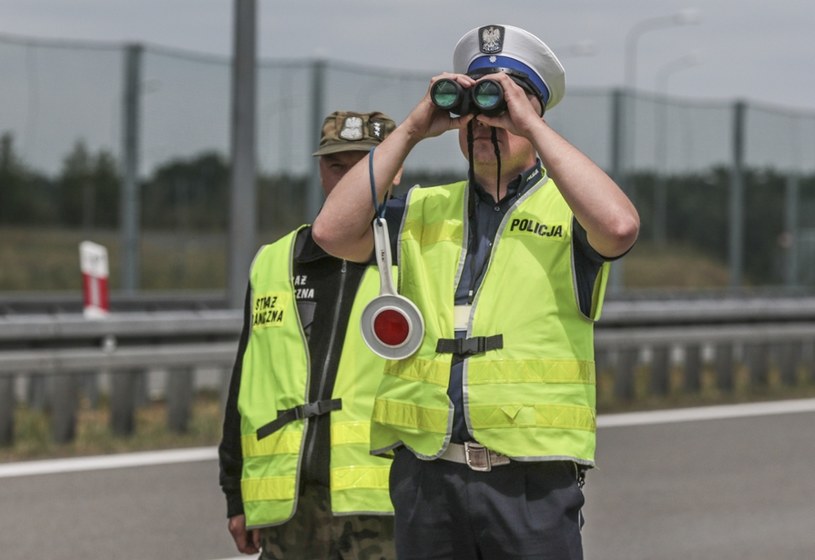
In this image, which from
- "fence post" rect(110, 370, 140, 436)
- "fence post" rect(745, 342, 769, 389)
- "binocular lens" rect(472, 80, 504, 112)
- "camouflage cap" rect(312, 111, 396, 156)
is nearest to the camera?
"binocular lens" rect(472, 80, 504, 112)

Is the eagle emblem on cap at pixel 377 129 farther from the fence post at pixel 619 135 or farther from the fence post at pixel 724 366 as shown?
the fence post at pixel 619 135

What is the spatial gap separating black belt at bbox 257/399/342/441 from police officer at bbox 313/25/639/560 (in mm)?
585

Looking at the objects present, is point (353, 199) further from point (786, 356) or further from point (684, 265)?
point (684, 265)

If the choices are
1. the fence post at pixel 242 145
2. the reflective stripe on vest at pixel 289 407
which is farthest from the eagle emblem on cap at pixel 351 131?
the fence post at pixel 242 145

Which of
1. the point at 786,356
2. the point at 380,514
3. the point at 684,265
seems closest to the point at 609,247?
the point at 380,514

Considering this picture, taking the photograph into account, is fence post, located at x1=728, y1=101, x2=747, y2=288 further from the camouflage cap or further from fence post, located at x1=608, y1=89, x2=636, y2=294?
the camouflage cap

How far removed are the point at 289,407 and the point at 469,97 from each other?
3.89 ft

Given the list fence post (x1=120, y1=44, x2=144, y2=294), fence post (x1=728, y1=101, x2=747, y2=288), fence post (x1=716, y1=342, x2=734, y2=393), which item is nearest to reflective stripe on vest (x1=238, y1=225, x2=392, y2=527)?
fence post (x1=716, y1=342, x2=734, y2=393)

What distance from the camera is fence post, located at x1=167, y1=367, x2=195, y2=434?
1021 centimetres

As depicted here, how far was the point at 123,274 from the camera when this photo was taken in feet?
55.0

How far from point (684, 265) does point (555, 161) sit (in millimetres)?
19662

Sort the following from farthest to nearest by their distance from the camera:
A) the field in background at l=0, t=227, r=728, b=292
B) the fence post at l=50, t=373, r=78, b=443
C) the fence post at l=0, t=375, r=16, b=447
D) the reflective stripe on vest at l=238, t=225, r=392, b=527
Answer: the field in background at l=0, t=227, r=728, b=292
the fence post at l=50, t=373, r=78, b=443
the fence post at l=0, t=375, r=16, b=447
the reflective stripe on vest at l=238, t=225, r=392, b=527

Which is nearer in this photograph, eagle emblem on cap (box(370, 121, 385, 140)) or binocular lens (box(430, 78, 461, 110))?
binocular lens (box(430, 78, 461, 110))

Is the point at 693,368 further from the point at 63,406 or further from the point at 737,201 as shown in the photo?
the point at 737,201
